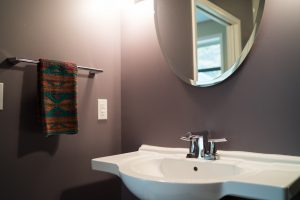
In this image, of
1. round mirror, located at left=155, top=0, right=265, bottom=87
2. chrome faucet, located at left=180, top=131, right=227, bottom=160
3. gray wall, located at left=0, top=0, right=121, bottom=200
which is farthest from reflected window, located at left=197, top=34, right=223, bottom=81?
gray wall, located at left=0, top=0, right=121, bottom=200

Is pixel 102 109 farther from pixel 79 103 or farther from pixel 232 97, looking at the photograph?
pixel 232 97

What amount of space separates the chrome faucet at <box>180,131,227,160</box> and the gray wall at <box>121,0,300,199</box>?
0.07 m

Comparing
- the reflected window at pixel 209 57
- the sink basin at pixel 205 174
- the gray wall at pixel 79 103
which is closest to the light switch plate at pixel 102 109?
the gray wall at pixel 79 103

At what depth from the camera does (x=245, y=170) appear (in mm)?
999

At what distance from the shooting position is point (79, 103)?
140 centimetres

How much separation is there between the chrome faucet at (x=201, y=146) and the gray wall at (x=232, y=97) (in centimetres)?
7

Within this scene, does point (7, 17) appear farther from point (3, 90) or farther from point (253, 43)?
point (253, 43)

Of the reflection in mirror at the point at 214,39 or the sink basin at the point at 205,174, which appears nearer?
the sink basin at the point at 205,174

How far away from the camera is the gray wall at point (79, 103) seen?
1127mm

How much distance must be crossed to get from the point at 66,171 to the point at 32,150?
8.5 inches

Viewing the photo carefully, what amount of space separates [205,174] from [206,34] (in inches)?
25.8

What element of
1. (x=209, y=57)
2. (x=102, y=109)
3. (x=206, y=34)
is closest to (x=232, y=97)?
(x=209, y=57)

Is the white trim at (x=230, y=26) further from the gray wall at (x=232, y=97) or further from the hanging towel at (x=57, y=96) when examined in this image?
the hanging towel at (x=57, y=96)

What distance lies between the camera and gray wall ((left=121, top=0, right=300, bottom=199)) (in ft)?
3.47
